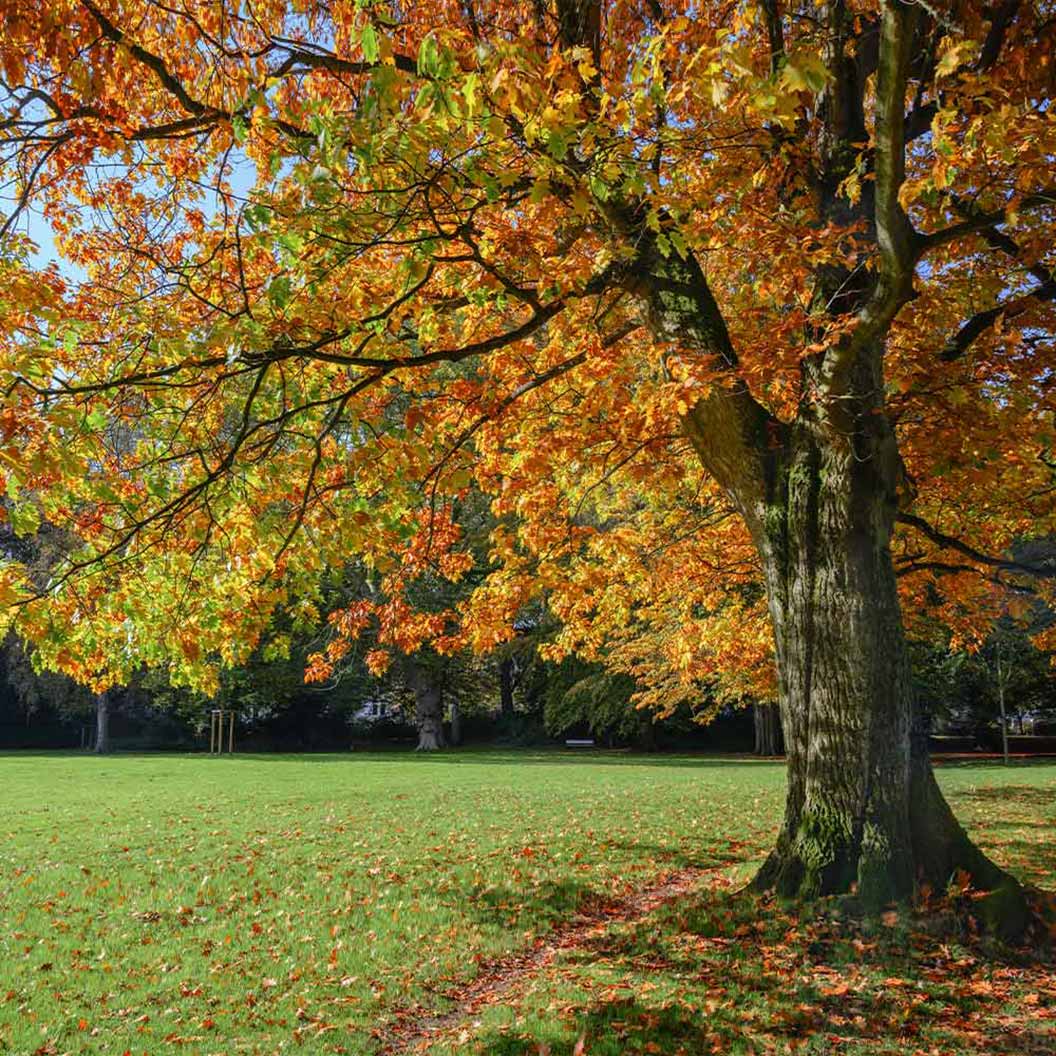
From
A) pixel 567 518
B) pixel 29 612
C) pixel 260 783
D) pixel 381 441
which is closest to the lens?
pixel 29 612

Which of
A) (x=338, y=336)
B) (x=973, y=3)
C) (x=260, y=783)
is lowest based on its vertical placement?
(x=260, y=783)

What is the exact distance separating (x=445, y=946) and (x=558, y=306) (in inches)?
202

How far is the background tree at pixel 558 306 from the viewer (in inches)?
209

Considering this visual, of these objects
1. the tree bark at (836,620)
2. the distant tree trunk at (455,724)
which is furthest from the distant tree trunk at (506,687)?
the tree bark at (836,620)

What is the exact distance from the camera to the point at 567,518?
11.1m

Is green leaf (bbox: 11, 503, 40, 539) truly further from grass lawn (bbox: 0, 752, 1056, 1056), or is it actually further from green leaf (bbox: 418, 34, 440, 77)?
green leaf (bbox: 418, 34, 440, 77)

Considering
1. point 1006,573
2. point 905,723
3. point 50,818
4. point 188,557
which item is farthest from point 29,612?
point 1006,573

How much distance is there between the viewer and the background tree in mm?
5316

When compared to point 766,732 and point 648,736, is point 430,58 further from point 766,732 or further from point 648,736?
point 648,736

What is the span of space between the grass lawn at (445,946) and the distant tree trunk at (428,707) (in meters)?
23.1

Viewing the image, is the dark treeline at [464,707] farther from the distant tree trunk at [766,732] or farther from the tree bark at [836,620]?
the tree bark at [836,620]

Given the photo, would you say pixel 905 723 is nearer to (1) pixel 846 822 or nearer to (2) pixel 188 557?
(1) pixel 846 822

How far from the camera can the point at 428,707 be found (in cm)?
3756

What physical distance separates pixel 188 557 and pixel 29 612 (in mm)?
1711
